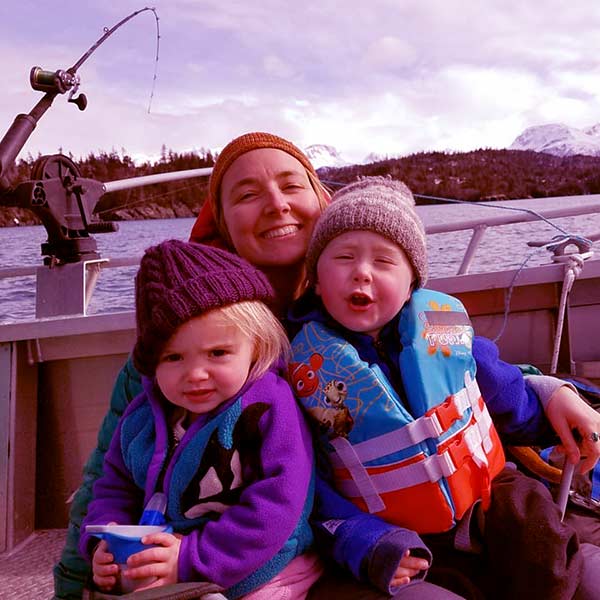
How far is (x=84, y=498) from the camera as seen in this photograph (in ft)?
5.95

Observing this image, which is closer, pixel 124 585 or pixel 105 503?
pixel 124 585

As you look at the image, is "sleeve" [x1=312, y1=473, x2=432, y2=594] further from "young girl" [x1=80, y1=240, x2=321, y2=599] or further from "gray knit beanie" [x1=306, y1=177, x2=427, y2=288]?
"gray knit beanie" [x1=306, y1=177, x2=427, y2=288]

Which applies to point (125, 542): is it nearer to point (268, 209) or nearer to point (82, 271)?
point (268, 209)

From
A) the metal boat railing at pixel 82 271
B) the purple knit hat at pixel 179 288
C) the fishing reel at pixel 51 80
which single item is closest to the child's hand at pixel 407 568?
the purple knit hat at pixel 179 288

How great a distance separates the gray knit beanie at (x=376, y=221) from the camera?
1588 millimetres

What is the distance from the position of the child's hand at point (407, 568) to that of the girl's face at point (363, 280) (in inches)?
21.2

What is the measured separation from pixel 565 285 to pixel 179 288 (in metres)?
1.88

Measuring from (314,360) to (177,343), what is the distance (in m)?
0.34

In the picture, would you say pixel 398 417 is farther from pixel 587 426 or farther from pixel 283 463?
pixel 587 426

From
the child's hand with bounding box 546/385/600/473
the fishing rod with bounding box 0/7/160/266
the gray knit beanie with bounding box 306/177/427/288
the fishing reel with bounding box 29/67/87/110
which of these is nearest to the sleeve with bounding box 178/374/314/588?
the gray knit beanie with bounding box 306/177/427/288

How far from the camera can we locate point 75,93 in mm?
4156

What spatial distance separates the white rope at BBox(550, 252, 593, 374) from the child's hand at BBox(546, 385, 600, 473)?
3.16 ft

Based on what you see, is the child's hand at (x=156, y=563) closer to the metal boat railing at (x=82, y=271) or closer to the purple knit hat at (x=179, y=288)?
the purple knit hat at (x=179, y=288)

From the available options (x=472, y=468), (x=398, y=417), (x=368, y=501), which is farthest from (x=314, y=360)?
(x=472, y=468)
